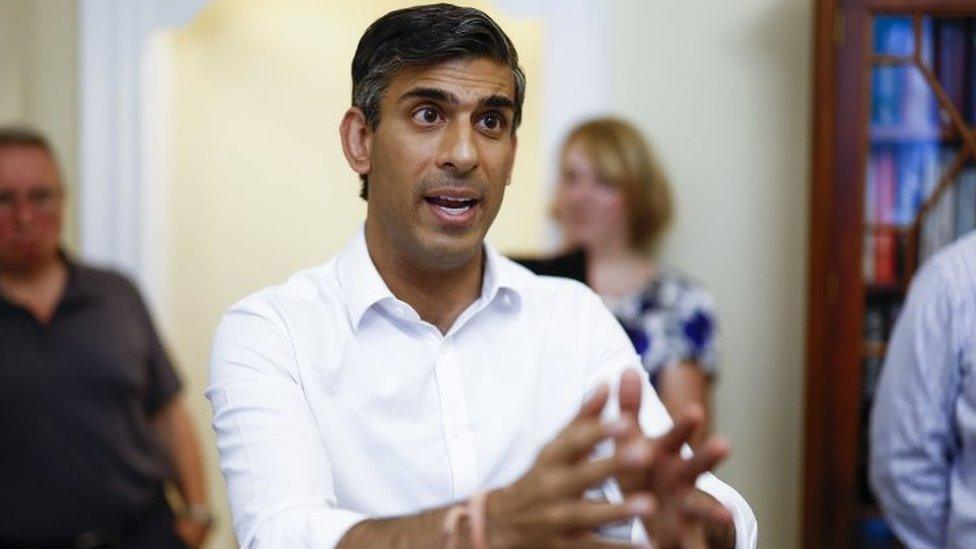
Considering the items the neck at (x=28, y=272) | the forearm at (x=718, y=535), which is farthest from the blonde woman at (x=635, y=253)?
the forearm at (x=718, y=535)

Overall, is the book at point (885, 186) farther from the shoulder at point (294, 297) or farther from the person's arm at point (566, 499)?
the person's arm at point (566, 499)

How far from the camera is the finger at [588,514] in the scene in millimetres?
886

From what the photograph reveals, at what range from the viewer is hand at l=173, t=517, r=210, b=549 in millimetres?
2656

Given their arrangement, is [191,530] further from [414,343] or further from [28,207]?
[414,343]

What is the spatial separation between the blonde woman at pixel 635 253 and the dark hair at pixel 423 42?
1.39 metres

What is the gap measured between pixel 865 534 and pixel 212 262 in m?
1.91

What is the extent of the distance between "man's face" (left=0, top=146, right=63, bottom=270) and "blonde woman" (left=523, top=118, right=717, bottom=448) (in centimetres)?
112

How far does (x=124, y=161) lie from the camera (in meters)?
3.34

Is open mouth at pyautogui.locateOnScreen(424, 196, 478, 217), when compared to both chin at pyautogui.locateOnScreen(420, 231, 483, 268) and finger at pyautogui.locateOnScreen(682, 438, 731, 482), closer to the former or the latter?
chin at pyautogui.locateOnScreen(420, 231, 483, 268)

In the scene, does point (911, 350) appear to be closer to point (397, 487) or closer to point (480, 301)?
point (480, 301)

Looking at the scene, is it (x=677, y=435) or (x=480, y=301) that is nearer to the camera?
(x=677, y=435)

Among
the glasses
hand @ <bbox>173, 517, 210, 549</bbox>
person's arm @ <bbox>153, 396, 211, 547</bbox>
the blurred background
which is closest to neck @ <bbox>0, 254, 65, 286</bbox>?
the glasses

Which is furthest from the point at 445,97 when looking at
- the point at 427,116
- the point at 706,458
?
the point at 706,458

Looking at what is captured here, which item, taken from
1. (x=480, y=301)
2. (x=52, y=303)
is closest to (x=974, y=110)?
(x=480, y=301)
